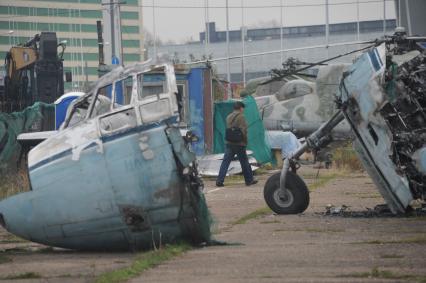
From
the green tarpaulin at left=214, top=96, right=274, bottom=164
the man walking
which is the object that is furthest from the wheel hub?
the green tarpaulin at left=214, top=96, right=274, bottom=164

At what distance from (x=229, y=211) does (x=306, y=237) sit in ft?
13.4

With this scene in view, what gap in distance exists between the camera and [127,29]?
76312mm

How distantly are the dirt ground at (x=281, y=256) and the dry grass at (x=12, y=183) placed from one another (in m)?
4.11

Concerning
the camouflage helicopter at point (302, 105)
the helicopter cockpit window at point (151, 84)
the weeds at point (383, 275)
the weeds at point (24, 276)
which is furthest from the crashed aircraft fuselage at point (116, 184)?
the camouflage helicopter at point (302, 105)

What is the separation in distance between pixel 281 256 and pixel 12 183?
9.87 m

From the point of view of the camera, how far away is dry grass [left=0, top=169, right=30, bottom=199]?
18203 millimetres

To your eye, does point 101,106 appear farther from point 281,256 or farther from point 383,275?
point 383,275

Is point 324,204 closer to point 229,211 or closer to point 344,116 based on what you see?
point 229,211

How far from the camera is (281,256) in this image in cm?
1083

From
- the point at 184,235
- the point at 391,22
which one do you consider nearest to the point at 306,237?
the point at 184,235

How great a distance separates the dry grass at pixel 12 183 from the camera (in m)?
18.2

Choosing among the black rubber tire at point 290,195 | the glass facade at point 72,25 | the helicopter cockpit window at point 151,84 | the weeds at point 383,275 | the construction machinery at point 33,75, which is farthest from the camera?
the glass facade at point 72,25

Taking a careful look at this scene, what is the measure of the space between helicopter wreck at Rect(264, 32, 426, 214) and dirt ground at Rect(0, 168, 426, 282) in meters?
0.57

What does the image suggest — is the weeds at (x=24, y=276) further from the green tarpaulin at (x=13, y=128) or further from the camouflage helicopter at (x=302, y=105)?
the camouflage helicopter at (x=302, y=105)
